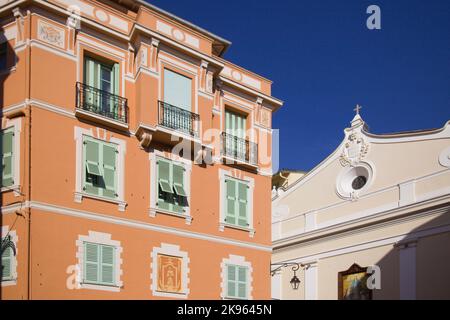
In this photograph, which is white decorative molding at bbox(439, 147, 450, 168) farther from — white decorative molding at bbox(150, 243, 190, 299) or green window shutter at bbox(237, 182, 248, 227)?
white decorative molding at bbox(150, 243, 190, 299)

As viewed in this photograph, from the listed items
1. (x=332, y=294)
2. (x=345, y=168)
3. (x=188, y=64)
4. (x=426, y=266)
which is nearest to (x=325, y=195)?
(x=345, y=168)

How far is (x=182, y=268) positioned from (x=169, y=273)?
A: 486 millimetres

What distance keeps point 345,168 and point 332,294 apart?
6.65 metres

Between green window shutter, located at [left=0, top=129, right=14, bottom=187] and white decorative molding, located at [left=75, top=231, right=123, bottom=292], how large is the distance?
7.61 ft

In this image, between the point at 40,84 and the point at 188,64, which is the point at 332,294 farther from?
the point at 40,84

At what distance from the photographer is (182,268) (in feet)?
71.6

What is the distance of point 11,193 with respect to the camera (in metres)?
19.2

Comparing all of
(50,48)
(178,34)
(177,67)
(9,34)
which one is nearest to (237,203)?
(177,67)

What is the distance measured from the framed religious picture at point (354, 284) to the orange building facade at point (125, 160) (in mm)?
13675

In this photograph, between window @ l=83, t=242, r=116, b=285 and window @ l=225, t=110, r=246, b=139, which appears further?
window @ l=225, t=110, r=246, b=139

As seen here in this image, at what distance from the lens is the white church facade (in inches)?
1356

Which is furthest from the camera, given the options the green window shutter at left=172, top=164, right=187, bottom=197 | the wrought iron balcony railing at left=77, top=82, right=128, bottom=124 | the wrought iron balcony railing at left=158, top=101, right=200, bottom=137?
the green window shutter at left=172, top=164, right=187, bottom=197

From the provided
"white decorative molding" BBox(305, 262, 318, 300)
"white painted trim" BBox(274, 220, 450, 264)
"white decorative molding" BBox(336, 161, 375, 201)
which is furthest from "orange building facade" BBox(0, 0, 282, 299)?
"white decorative molding" BBox(305, 262, 318, 300)

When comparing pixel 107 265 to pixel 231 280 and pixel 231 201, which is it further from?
pixel 231 201
